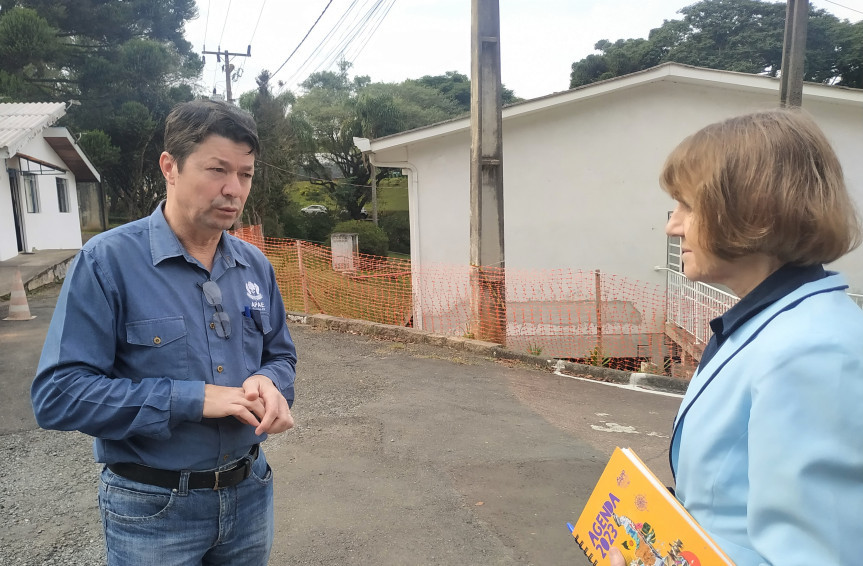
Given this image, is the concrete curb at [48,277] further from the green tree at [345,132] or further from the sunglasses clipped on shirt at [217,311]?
the green tree at [345,132]

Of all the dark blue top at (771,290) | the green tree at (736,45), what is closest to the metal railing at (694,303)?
the dark blue top at (771,290)

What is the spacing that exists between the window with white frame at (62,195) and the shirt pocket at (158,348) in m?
22.2

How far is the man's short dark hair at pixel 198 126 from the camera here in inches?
68.9

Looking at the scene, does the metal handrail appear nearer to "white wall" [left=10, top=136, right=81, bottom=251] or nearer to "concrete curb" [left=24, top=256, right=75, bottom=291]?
"concrete curb" [left=24, top=256, right=75, bottom=291]

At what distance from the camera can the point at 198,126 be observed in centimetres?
175

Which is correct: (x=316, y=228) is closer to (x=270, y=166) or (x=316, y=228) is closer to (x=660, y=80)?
(x=270, y=166)

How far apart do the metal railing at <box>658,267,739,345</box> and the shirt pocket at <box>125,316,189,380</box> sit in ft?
18.9

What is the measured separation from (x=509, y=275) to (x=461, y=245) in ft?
3.50

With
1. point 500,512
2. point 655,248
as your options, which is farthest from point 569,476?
point 655,248

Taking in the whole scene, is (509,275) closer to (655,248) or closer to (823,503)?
(655,248)

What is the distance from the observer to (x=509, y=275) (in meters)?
10.8

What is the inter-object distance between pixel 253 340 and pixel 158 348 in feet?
1.03

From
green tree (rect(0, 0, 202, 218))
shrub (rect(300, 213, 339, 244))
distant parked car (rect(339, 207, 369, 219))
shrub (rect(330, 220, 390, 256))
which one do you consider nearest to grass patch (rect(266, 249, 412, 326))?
shrub (rect(330, 220, 390, 256))

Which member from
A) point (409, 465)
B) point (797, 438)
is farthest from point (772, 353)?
point (409, 465)
